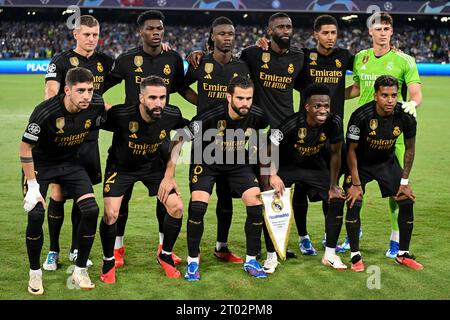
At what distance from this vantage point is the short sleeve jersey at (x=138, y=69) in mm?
6969

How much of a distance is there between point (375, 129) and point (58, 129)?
2969 mm

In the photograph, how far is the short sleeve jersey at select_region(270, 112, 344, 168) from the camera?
6.70 m

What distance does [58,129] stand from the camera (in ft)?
19.4

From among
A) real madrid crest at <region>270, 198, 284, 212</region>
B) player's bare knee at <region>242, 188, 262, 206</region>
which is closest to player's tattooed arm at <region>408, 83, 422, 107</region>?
real madrid crest at <region>270, 198, 284, 212</region>

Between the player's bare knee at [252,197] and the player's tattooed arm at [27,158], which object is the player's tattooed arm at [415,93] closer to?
the player's bare knee at [252,197]

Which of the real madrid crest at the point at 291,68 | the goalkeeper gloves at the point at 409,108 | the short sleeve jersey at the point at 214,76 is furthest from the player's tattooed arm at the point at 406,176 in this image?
the short sleeve jersey at the point at 214,76

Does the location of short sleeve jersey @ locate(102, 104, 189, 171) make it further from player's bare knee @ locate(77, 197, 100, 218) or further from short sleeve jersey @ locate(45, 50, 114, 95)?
short sleeve jersey @ locate(45, 50, 114, 95)

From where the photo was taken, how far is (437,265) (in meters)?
A: 6.64

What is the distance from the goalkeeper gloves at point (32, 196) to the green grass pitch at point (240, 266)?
73 centimetres

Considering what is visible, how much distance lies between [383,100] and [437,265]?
65.6 inches

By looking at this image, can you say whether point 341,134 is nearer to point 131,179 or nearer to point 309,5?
point 131,179

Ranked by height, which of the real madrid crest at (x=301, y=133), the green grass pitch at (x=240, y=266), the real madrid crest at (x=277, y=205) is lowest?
the green grass pitch at (x=240, y=266)

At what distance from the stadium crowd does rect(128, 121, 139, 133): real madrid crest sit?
3809 cm

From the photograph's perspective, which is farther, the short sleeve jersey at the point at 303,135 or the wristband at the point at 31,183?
the short sleeve jersey at the point at 303,135
